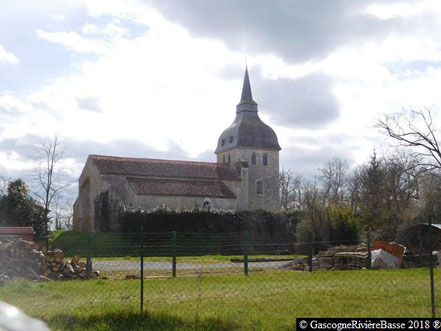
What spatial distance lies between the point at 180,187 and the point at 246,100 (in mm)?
22059

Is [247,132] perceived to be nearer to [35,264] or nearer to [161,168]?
[161,168]

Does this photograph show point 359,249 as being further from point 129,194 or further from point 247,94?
point 247,94

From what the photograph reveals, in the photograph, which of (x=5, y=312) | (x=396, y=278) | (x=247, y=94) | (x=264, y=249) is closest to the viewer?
(x=5, y=312)

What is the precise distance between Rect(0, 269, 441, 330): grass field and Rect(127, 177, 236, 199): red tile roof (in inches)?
1235

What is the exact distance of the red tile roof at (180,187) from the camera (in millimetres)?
47634

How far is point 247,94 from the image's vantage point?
69188mm

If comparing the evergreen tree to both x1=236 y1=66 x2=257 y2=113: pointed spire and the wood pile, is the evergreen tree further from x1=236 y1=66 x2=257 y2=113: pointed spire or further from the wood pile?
x1=236 y1=66 x2=257 y2=113: pointed spire

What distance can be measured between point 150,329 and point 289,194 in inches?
2829

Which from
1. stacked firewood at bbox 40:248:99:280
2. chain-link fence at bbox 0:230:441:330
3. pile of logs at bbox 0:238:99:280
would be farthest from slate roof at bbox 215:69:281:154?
pile of logs at bbox 0:238:99:280

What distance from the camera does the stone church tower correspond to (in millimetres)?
62062

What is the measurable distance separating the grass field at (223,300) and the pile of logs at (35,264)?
2615 mm

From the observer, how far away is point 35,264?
18156 millimetres

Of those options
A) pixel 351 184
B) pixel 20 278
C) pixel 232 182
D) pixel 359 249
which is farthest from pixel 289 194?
pixel 20 278

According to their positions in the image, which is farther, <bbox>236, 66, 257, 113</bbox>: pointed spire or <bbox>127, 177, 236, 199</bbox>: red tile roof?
<bbox>236, 66, 257, 113</bbox>: pointed spire
